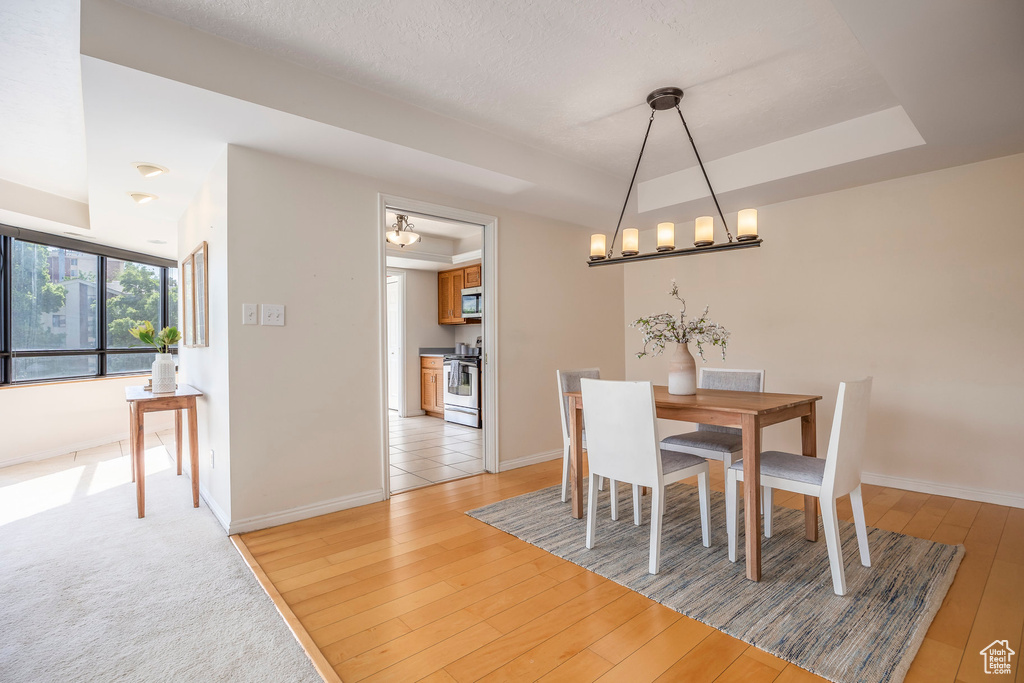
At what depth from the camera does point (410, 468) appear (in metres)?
4.10

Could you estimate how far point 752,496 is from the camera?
2.11 metres

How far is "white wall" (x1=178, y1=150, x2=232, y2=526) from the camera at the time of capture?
108 inches

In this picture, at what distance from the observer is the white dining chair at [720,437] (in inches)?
105

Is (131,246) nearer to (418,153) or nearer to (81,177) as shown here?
(81,177)

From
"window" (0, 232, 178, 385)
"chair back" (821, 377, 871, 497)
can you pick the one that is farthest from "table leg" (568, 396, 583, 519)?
"window" (0, 232, 178, 385)

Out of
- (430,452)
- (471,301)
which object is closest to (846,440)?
(430,452)

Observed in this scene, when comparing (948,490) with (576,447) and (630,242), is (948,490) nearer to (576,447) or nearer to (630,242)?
(576,447)

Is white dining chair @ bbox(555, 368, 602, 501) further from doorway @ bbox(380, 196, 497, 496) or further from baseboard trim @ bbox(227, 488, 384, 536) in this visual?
baseboard trim @ bbox(227, 488, 384, 536)

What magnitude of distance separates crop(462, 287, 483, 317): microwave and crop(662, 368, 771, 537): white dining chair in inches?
135

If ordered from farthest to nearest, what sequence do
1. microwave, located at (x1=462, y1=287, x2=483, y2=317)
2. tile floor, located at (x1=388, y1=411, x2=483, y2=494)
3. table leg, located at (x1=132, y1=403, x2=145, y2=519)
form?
microwave, located at (x1=462, y1=287, x2=483, y2=317), tile floor, located at (x1=388, y1=411, x2=483, y2=494), table leg, located at (x1=132, y1=403, x2=145, y2=519)

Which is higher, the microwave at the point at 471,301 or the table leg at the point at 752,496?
the microwave at the point at 471,301

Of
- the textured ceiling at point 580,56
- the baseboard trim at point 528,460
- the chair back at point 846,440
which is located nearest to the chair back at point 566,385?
the baseboard trim at point 528,460

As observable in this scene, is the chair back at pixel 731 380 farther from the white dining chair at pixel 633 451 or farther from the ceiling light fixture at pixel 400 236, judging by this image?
the ceiling light fixture at pixel 400 236

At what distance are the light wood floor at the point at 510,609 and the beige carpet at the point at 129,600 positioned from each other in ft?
0.50
